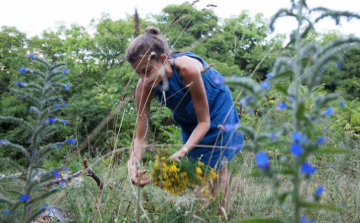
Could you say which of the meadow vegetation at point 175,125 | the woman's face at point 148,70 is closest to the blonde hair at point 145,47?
the woman's face at point 148,70

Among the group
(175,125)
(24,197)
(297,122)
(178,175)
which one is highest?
(175,125)

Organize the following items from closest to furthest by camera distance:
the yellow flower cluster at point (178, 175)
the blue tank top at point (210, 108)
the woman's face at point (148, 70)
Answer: the yellow flower cluster at point (178, 175), the woman's face at point (148, 70), the blue tank top at point (210, 108)

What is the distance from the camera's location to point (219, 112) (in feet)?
9.37

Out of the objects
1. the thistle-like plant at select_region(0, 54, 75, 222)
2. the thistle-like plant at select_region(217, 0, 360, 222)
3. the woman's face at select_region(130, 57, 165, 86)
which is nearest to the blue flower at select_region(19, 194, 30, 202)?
the thistle-like plant at select_region(0, 54, 75, 222)

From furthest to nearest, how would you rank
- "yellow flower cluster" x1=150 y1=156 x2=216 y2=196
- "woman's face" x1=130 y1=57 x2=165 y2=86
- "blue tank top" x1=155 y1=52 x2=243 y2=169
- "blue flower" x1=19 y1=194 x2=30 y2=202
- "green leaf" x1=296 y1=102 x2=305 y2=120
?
"blue tank top" x1=155 y1=52 x2=243 y2=169
"woman's face" x1=130 y1=57 x2=165 y2=86
"yellow flower cluster" x1=150 y1=156 x2=216 y2=196
"blue flower" x1=19 y1=194 x2=30 y2=202
"green leaf" x1=296 y1=102 x2=305 y2=120

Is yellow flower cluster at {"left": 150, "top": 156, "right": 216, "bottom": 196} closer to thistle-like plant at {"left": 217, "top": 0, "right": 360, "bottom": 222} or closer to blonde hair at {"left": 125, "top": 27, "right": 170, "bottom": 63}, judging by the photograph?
blonde hair at {"left": 125, "top": 27, "right": 170, "bottom": 63}

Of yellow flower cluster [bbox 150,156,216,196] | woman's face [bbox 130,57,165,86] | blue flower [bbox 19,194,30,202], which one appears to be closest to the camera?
blue flower [bbox 19,194,30,202]

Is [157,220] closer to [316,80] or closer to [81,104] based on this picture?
[316,80]

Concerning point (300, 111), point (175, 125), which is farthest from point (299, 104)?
point (175, 125)

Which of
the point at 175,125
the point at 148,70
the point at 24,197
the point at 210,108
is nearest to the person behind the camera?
the point at 24,197

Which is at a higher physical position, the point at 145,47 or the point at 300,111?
the point at 145,47

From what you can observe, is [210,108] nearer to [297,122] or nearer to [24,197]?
[24,197]

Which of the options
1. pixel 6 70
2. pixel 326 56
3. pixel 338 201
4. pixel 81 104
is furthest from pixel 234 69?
pixel 326 56

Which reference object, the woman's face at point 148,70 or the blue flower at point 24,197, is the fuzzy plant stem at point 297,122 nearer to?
the blue flower at point 24,197
